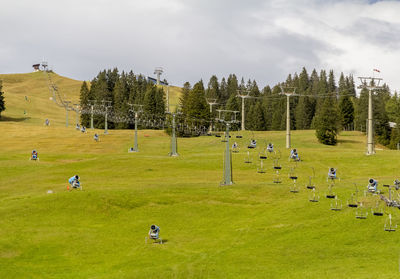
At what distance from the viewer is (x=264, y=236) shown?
54.3 m

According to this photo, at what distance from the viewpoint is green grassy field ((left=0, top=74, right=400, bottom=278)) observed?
45.0 meters

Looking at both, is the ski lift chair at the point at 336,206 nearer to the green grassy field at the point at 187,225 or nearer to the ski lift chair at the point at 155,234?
the green grassy field at the point at 187,225

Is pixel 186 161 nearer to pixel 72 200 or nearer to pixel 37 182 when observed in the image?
pixel 37 182

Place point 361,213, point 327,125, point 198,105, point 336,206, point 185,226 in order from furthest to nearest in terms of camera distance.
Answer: point 198,105
point 327,125
point 336,206
point 185,226
point 361,213

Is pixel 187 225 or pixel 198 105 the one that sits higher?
pixel 198 105

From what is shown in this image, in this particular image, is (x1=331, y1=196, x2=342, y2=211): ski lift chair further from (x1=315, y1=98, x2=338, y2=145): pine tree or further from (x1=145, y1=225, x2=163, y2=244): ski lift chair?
(x1=315, y1=98, x2=338, y2=145): pine tree

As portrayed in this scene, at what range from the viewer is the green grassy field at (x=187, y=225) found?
45.0 meters

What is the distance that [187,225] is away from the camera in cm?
6069

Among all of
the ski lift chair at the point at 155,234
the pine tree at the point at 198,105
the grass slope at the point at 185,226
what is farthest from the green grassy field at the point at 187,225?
the pine tree at the point at 198,105

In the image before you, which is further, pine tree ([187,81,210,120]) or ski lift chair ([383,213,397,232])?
pine tree ([187,81,210,120])

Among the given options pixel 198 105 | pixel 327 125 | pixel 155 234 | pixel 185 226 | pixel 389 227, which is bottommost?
pixel 185 226

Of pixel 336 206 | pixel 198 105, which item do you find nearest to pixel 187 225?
pixel 336 206

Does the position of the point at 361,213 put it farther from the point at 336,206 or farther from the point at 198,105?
the point at 198,105

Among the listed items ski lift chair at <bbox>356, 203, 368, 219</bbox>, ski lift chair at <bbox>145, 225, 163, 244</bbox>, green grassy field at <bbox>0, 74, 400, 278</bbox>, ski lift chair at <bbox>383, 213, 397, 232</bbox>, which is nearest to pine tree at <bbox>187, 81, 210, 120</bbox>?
green grassy field at <bbox>0, 74, 400, 278</bbox>
